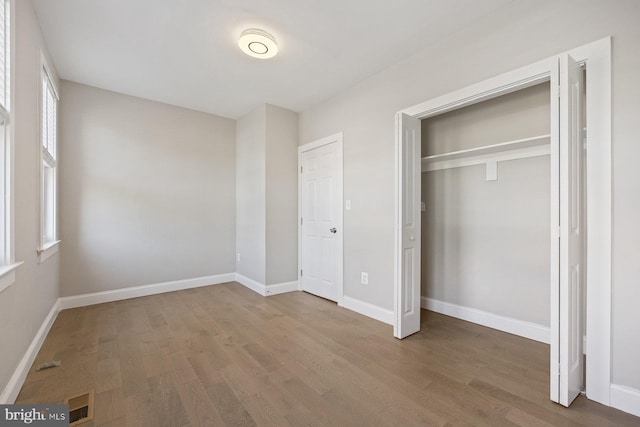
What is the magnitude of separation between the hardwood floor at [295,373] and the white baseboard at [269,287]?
2.59 feet

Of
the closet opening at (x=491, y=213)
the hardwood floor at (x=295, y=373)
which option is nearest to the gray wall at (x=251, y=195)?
the hardwood floor at (x=295, y=373)

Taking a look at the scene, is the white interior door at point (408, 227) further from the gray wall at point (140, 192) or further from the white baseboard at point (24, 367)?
the gray wall at point (140, 192)

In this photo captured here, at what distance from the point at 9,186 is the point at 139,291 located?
2.60 m

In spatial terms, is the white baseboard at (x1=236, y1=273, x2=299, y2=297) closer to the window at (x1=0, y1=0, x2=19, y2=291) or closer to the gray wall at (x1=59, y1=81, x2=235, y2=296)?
the gray wall at (x1=59, y1=81, x2=235, y2=296)

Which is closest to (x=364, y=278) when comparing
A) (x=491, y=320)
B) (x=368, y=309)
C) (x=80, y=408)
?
(x=368, y=309)

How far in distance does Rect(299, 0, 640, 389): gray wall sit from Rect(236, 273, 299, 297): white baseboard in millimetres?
1084

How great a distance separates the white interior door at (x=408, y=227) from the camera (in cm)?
261

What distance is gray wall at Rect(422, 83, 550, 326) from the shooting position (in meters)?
2.60

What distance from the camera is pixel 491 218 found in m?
2.92


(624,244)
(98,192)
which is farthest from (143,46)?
(624,244)

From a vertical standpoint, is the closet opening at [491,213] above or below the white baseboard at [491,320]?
above

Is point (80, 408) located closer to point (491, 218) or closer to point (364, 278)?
point (364, 278)

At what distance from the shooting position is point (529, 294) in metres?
2.65

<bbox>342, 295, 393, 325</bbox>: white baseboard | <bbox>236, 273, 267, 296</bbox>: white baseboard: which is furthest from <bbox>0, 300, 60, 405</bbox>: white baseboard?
<bbox>342, 295, 393, 325</bbox>: white baseboard
